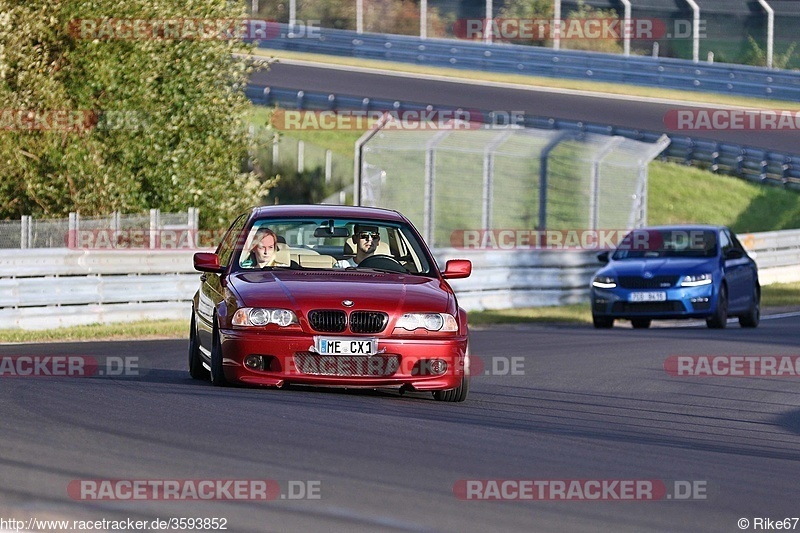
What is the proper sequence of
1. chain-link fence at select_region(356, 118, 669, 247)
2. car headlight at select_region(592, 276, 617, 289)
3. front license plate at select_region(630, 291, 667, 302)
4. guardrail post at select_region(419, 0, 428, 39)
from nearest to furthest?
front license plate at select_region(630, 291, 667, 302) → car headlight at select_region(592, 276, 617, 289) → chain-link fence at select_region(356, 118, 669, 247) → guardrail post at select_region(419, 0, 428, 39)

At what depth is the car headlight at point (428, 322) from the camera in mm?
10367

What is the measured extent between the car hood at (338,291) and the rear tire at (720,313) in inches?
414

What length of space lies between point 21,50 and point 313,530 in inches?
762

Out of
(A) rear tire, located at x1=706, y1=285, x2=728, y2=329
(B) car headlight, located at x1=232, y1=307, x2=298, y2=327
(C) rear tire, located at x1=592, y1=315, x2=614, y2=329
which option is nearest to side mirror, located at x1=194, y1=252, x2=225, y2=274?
(B) car headlight, located at x1=232, y1=307, x2=298, y2=327

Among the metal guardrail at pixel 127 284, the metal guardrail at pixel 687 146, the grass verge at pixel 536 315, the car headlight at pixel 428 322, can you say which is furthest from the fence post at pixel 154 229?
the metal guardrail at pixel 687 146

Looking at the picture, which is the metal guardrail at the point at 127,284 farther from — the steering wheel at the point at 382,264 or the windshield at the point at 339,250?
the steering wheel at the point at 382,264

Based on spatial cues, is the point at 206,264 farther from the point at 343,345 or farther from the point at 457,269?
the point at 457,269

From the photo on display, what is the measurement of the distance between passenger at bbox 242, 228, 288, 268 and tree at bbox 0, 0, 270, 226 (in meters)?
13.3

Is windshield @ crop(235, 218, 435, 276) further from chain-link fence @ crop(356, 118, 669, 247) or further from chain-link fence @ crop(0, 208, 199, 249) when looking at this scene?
chain-link fence @ crop(356, 118, 669, 247)

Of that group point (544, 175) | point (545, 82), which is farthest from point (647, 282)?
point (545, 82)

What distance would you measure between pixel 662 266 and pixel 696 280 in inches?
22.8

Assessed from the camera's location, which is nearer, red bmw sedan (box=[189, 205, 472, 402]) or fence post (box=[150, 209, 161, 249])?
red bmw sedan (box=[189, 205, 472, 402])

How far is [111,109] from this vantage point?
24531 millimetres

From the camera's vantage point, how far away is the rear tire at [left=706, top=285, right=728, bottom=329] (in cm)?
2088
